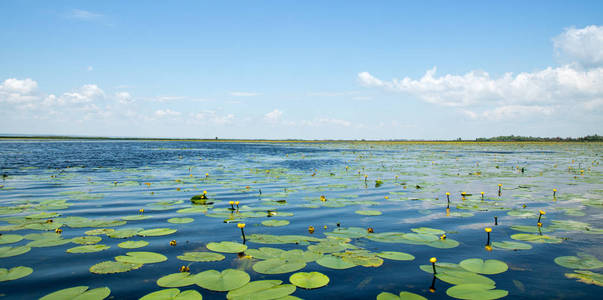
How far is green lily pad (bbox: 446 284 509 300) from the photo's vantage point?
3461 mm

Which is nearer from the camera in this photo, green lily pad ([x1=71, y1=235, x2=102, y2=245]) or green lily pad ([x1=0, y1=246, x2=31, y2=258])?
green lily pad ([x1=0, y1=246, x2=31, y2=258])

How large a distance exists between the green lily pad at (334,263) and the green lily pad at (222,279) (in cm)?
114

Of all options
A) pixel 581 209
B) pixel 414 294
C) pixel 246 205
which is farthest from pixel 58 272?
pixel 581 209

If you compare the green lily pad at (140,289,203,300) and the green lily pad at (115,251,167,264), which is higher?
the green lily pad at (140,289,203,300)

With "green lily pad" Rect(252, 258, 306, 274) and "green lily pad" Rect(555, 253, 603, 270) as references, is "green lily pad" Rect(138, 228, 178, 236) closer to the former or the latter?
"green lily pad" Rect(252, 258, 306, 274)

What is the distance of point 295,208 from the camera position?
8.77 m

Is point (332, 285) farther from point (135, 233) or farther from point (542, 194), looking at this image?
point (542, 194)

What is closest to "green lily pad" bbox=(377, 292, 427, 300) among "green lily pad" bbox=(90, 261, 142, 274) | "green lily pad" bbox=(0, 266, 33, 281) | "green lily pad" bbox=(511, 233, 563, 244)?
"green lily pad" bbox=(90, 261, 142, 274)

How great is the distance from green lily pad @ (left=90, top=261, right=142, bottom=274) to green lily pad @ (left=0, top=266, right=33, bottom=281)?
77cm

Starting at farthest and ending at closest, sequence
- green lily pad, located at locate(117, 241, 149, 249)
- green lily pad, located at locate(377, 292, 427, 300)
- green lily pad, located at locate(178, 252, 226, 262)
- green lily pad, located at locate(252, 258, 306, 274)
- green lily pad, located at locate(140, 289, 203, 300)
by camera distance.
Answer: green lily pad, located at locate(117, 241, 149, 249), green lily pad, located at locate(178, 252, 226, 262), green lily pad, located at locate(252, 258, 306, 274), green lily pad, located at locate(377, 292, 427, 300), green lily pad, located at locate(140, 289, 203, 300)

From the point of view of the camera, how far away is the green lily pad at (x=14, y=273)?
13.0ft

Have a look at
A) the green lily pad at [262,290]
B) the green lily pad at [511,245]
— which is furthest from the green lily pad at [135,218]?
the green lily pad at [511,245]

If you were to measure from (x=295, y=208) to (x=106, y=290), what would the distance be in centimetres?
556

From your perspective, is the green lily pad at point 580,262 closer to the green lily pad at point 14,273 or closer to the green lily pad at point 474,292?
the green lily pad at point 474,292
